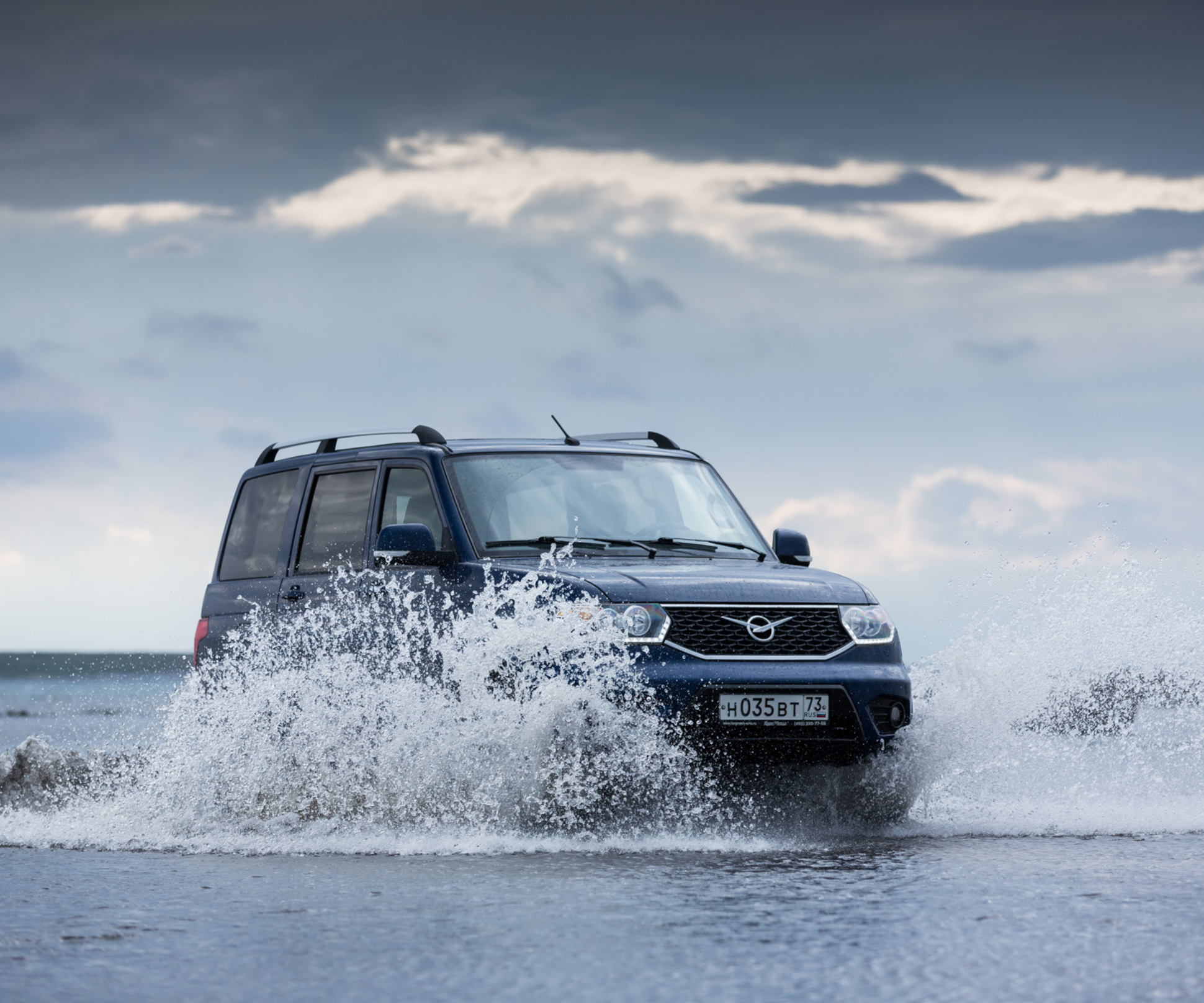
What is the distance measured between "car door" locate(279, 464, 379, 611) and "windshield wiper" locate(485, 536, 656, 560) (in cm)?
97

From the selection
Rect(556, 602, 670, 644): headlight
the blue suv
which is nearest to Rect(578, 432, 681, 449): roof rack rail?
the blue suv

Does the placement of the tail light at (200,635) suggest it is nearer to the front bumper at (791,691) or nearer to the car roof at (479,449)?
the car roof at (479,449)

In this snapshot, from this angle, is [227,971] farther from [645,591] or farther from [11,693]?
[11,693]

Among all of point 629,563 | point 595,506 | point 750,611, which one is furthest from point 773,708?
point 595,506

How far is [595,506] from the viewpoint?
360 inches

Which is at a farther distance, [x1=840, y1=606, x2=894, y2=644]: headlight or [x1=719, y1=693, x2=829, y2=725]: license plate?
[x1=840, y1=606, x2=894, y2=644]: headlight

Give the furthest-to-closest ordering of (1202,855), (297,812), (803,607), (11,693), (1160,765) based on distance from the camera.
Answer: (11,693), (1160,765), (297,812), (803,607), (1202,855)

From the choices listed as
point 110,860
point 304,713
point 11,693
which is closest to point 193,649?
point 304,713

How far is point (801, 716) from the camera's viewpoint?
796 cm

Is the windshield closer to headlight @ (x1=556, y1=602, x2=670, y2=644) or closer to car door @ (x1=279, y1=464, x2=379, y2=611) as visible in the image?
car door @ (x1=279, y1=464, x2=379, y2=611)

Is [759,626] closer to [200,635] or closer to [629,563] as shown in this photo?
[629,563]

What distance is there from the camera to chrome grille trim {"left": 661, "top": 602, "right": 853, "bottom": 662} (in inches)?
309

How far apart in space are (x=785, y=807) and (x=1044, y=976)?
3548 millimetres

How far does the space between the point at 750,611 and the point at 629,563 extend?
0.75 meters
